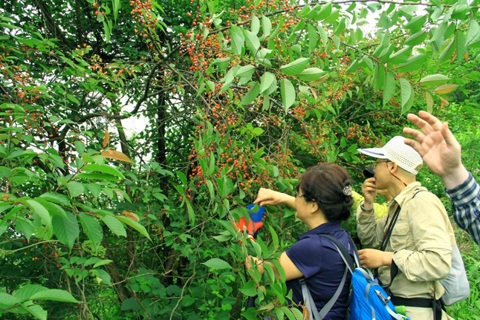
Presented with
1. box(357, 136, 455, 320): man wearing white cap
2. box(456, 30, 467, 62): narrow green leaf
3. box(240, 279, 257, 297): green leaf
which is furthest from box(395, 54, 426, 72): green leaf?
box(240, 279, 257, 297): green leaf

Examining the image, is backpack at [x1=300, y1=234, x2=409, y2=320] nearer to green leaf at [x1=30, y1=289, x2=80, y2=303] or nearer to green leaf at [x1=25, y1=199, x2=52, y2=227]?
green leaf at [x1=30, y1=289, x2=80, y2=303]

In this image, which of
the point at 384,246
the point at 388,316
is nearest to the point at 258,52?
the point at 388,316

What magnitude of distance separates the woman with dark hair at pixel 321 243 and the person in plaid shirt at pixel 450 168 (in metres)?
0.38

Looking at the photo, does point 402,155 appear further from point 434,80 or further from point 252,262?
point 252,262

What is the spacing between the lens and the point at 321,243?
1797 millimetres

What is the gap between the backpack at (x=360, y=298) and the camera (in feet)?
5.70

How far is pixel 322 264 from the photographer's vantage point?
5.83 ft

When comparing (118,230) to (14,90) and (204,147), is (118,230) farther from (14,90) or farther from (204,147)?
(14,90)

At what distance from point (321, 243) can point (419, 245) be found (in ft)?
1.63

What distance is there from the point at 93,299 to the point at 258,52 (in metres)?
2.08

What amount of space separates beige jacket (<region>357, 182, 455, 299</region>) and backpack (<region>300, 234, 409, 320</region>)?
248 mm

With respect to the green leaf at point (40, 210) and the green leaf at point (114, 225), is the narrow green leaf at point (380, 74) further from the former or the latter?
the green leaf at point (40, 210)

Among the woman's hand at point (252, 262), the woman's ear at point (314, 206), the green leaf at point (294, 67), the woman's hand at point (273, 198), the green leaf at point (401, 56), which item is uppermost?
the green leaf at point (294, 67)

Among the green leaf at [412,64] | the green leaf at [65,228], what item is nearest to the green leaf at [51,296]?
the green leaf at [65,228]
